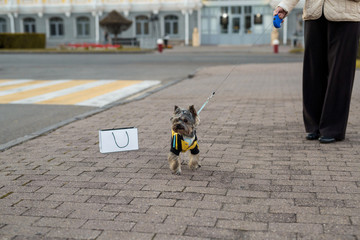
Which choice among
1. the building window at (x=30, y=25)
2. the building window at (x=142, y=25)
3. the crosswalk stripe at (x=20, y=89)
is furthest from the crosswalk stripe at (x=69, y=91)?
the building window at (x=30, y=25)

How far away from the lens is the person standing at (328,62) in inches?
214

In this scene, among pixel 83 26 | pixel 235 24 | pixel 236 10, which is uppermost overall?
pixel 236 10

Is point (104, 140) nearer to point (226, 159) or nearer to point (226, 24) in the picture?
point (226, 159)

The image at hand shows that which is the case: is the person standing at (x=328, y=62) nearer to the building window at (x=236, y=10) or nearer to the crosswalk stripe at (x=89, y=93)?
the crosswalk stripe at (x=89, y=93)

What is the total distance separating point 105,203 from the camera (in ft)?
12.2

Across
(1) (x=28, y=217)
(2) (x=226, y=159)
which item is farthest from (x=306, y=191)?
(1) (x=28, y=217)

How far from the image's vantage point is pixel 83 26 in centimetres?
4931

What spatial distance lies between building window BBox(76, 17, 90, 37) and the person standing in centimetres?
4549

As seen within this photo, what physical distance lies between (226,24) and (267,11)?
3898 millimetres

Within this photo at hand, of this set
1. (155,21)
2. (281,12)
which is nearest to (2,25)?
(155,21)

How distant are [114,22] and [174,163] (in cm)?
3313

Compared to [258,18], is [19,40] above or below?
below

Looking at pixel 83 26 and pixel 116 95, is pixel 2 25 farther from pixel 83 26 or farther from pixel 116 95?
pixel 116 95

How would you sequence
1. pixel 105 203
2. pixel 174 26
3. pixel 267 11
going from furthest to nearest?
1. pixel 174 26
2. pixel 267 11
3. pixel 105 203
